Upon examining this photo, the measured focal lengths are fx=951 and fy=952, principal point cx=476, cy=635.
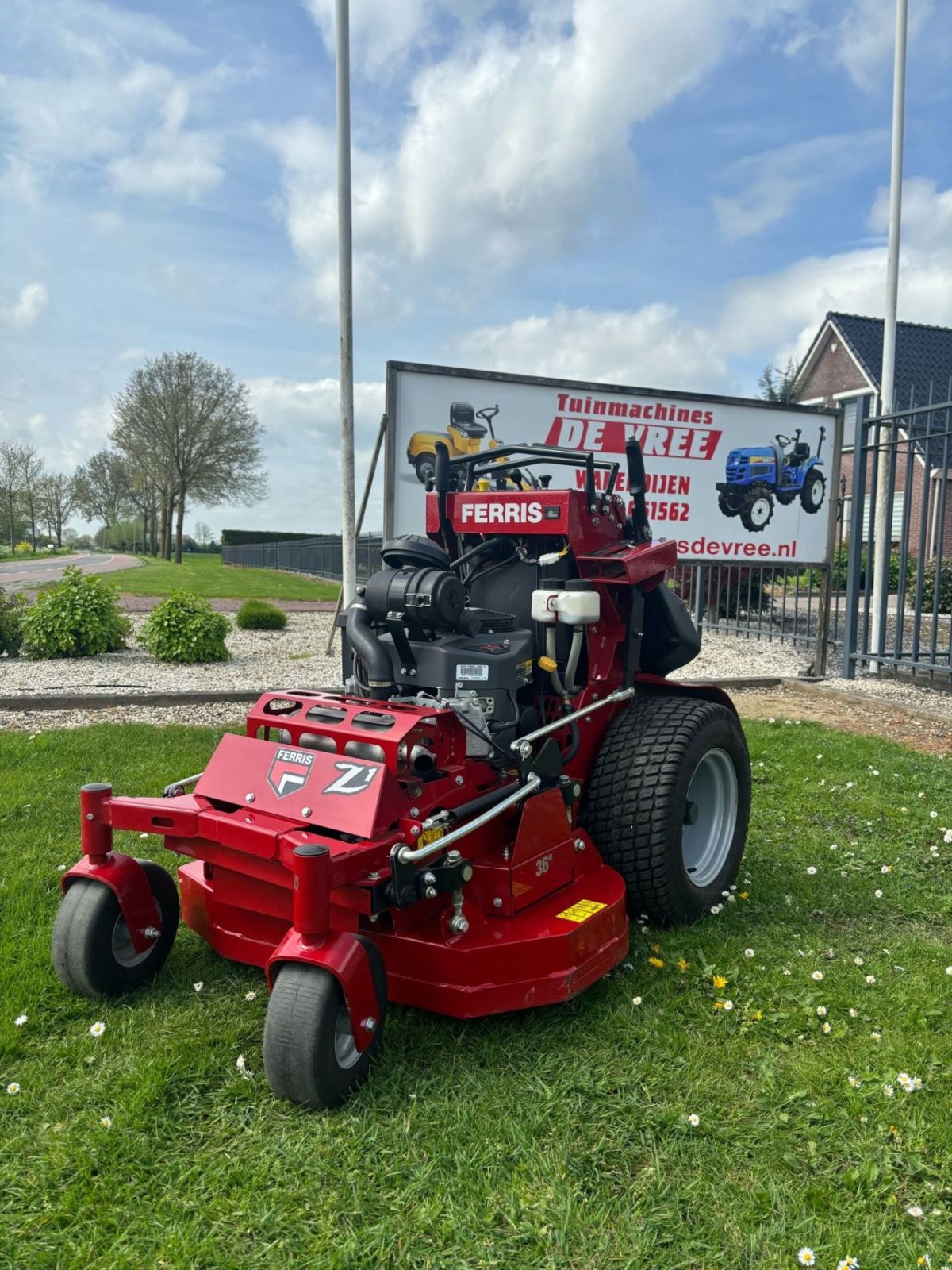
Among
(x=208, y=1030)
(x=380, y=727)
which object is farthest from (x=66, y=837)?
(x=380, y=727)

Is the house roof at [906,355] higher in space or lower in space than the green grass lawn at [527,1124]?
higher

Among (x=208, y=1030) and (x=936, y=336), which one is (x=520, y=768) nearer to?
(x=208, y=1030)

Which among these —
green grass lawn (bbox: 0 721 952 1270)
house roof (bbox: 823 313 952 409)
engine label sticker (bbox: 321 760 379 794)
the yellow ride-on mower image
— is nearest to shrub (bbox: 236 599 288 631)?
the yellow ride-on mower image

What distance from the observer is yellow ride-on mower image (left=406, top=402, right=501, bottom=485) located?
7828mm

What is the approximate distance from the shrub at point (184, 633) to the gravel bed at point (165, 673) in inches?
4.4

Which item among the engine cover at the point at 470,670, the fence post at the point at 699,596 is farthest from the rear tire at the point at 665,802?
the fence post at the point at 699,596

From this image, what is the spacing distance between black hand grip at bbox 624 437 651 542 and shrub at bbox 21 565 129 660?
22.6 feet

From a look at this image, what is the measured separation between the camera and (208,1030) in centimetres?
281

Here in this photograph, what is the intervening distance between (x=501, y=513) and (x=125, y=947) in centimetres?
203

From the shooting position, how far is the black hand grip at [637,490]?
404 centimetres

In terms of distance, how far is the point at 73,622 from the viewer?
9289 mm

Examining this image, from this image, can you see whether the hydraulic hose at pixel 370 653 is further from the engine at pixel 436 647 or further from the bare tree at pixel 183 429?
the bare tree at pixel 183 429

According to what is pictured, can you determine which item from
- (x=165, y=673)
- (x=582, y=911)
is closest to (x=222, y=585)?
(x=165, y=673)

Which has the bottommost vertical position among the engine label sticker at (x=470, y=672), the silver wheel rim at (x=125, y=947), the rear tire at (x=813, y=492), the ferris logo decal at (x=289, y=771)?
the silver wheel rim at (x=125, y=947)
